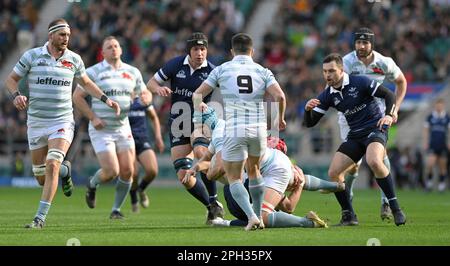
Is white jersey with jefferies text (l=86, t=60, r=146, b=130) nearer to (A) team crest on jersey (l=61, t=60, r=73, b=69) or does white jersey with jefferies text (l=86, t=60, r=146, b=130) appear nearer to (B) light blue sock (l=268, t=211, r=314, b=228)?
(A) team crest on jersey (l=61, t=60, r=73, b=69)

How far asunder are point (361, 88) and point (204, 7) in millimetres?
21413

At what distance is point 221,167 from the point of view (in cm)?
1336

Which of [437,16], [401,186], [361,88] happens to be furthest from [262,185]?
[437,16]

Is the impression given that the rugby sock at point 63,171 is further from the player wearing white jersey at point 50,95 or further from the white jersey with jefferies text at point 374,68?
the white jersey with jefferies text at point 374,68

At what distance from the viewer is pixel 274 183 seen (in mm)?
12758

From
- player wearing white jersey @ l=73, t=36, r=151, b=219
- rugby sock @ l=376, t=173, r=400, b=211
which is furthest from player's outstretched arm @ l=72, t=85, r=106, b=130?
rugby sock @ l=376, t=173, r=400, b=211

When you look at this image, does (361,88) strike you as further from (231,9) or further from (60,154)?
(231,9)

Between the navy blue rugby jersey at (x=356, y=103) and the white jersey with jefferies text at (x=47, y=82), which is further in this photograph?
the navy blue rugby jersey at (x=356, y=103)

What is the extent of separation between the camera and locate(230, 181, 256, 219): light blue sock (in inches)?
476

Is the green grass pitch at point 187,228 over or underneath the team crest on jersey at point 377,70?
underneath

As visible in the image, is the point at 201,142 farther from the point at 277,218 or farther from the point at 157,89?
the point at 277,218

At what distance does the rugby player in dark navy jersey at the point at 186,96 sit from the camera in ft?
48.1

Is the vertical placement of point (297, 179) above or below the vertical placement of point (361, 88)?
below

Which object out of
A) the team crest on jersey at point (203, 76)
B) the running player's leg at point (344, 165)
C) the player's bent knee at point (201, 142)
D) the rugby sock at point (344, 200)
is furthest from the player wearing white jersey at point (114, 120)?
the rugby sock at point (344, 200)
